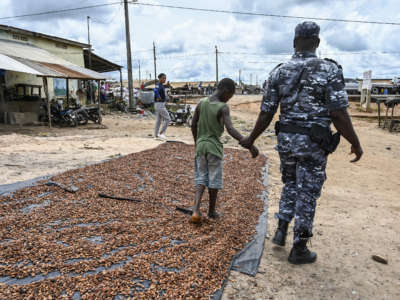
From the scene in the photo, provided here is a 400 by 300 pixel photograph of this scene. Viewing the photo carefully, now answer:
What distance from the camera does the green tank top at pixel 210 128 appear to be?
288 cm

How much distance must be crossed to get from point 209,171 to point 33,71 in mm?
9858

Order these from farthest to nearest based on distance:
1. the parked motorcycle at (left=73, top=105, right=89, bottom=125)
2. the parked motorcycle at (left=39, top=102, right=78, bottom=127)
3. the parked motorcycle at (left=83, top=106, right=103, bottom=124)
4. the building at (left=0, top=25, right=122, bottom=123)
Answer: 1. the parked motorcycle at (left=83, top=106, right=103, bottom=124)
2. the parked motorcycle at (left=73, top=105, right=89, bottom=125)
3. the parked motorcycle at (left=39, top=102, right=78, bottom=127)
4. the building at (left=0, top=25, right=122, bottom=123)

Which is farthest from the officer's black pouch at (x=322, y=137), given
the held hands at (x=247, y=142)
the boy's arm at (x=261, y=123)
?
the held hands at (x=247, y=142)

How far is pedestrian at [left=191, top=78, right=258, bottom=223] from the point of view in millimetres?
2871

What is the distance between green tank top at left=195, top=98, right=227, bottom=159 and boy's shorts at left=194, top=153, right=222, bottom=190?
0.06 metres

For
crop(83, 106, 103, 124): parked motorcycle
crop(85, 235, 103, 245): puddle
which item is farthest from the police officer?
crop(83, 106, 103, 124): parked motorcycle

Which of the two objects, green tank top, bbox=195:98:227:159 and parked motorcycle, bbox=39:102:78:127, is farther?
parked motorcycle, bbox=39:102:78:127

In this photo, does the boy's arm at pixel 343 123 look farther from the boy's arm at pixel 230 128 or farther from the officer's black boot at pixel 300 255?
the officer's black boot at pixel 300 255

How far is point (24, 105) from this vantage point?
13.3 meters

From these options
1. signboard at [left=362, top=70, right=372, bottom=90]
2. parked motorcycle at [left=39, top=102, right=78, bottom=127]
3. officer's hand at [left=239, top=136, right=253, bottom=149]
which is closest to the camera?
officer's hand at [left=239, top=136, right=253, bottom=149]

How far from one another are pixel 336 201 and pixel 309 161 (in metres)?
2.33

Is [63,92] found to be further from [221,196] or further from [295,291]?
[295,291]

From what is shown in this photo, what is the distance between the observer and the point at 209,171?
9.78ft

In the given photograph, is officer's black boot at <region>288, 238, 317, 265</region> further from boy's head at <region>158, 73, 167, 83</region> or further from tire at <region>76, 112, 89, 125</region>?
tire at <region>76, 112, 89, 125</region>
